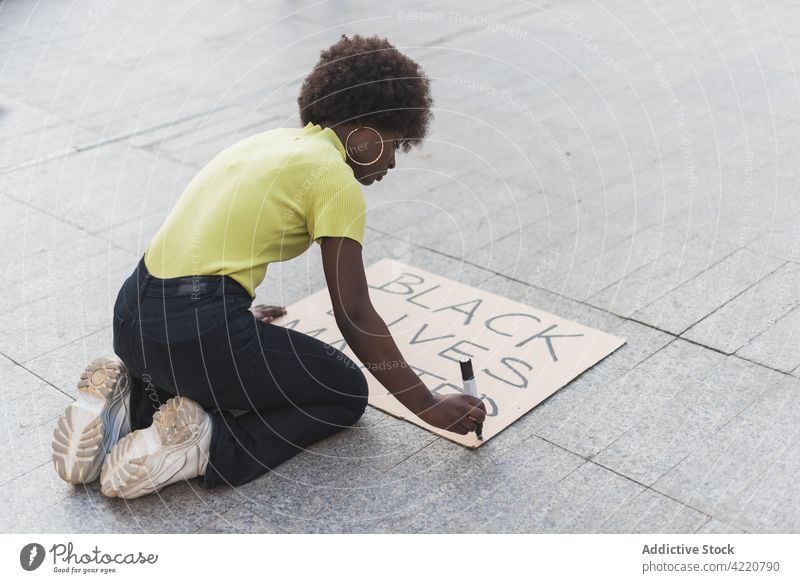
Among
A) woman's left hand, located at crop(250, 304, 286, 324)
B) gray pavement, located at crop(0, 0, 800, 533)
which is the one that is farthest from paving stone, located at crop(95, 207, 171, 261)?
woman's left hand, located at crop(250, 304, 286, 324)

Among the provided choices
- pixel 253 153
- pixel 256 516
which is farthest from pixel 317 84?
pixel 256 516

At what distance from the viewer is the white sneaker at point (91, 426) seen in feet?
10.2

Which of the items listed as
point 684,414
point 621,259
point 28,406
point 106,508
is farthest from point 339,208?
point 621,259

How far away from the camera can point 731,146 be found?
18.3ft

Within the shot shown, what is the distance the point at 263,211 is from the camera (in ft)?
10.0

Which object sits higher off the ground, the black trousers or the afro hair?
the afro hair

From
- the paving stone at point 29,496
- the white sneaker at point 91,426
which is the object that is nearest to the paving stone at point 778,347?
the white sneaker at point 91,426

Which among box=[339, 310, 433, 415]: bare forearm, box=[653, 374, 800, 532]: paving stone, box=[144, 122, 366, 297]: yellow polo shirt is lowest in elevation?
box=[653, 374, 800, 532]: paving stone

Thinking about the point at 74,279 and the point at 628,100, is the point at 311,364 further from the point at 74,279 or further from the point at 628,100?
the point at 628,100

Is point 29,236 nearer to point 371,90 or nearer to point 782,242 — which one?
point 371,90

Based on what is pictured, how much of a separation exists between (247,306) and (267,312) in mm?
954

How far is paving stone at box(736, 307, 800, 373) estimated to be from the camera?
12.0 feet

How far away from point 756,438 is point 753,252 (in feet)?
4.66

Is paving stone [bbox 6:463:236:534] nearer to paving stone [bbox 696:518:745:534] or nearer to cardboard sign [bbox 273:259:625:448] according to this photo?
cardboard sign [bbox 273:259:625:448]
